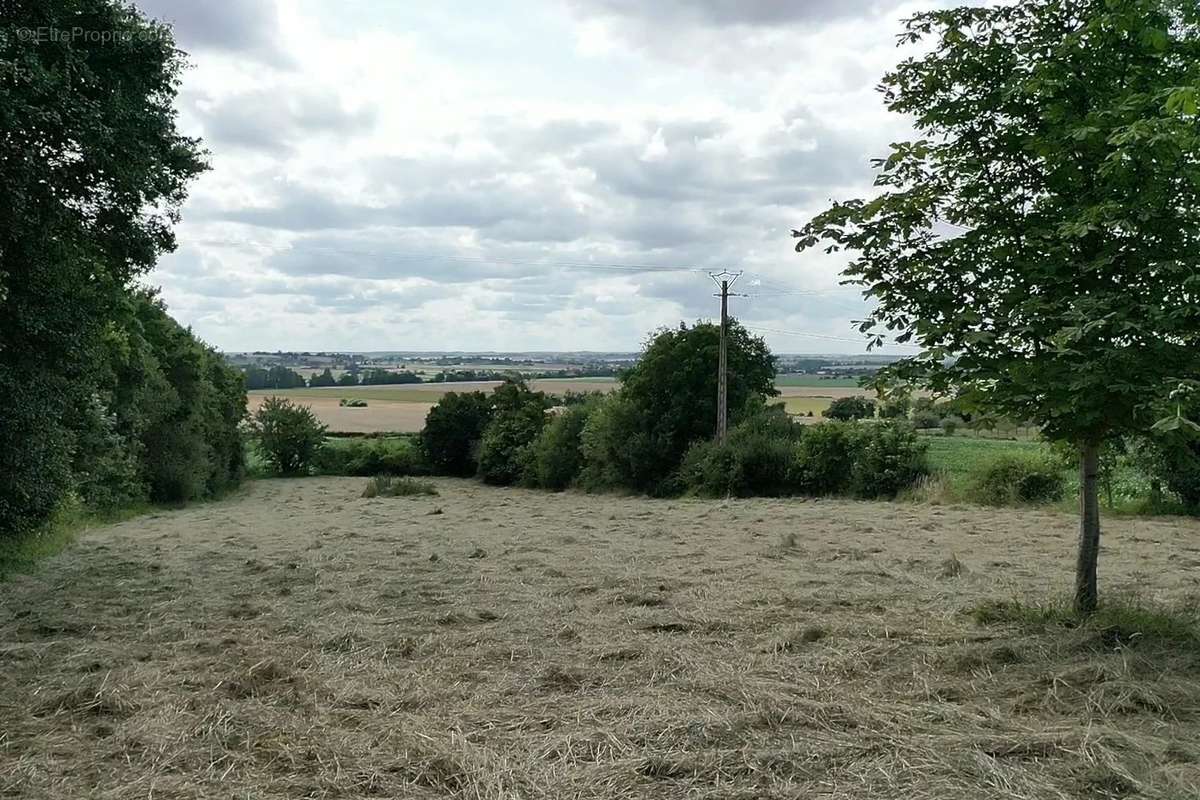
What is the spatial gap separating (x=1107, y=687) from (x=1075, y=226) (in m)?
2.63

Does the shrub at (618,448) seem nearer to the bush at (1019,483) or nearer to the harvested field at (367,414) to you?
the bush at (1019,483)

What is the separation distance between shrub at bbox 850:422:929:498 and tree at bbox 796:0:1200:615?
16.1 m

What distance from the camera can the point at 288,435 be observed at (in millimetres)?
48438

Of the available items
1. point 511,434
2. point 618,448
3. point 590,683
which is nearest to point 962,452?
point 618,448

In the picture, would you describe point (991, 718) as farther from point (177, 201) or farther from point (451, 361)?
point (451, 361)

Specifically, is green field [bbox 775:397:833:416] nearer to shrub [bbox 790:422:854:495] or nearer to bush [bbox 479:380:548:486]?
shrub [bbox 790:422:854:495]

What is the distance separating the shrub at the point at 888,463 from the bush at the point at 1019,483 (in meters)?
2.74

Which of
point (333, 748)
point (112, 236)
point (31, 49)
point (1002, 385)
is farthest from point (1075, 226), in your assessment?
point (112, 236)

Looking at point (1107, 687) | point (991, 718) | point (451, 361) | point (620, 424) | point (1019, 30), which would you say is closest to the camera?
point (991, 718)

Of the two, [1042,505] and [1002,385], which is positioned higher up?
[1002,385]

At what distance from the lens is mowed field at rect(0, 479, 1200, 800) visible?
383 cm

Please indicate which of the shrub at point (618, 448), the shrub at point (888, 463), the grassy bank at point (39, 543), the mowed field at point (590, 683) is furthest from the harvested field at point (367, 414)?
the mowed field at point (590, 683)

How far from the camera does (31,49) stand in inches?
303

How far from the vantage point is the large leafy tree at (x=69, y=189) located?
792 centimetres
